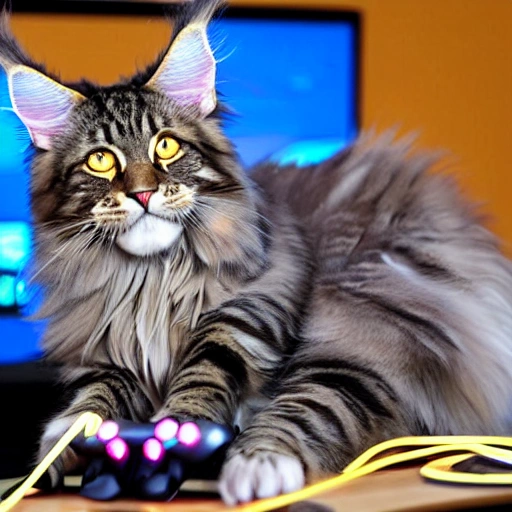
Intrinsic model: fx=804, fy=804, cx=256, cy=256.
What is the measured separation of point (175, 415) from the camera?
0.83 metres

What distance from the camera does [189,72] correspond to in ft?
3.14

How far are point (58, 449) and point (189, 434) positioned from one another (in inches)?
5.6

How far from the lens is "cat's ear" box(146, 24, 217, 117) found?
3.04ft

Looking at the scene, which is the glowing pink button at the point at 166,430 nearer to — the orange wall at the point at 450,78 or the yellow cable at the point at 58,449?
the yellow cable at the point at 58,449

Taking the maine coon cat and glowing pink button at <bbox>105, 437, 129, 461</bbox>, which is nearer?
glowing pink button at <bbox>105, 437, 129, 461</bbox>

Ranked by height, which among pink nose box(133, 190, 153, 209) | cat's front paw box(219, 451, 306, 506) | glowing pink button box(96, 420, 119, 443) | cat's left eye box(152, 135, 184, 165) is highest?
cat's left eye box(152, 135, 184, 165)

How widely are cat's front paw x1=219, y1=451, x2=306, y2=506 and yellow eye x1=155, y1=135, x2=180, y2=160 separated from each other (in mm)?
354

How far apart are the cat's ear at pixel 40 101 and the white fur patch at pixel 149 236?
17cm

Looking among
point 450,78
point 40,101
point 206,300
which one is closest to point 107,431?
point 206,300

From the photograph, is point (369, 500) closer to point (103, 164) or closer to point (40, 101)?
point (103, 164)

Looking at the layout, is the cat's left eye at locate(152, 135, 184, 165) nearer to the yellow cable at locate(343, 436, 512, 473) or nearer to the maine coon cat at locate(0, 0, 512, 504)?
the maine coon cat at locate(0, 0, 512, 504)

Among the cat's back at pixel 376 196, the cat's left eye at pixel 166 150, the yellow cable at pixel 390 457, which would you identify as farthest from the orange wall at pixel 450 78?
the yellow cable at pixel 390 457

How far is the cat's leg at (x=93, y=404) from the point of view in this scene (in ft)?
2.79

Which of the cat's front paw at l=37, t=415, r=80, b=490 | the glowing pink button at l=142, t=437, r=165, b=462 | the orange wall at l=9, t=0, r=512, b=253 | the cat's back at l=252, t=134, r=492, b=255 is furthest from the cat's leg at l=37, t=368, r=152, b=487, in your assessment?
the orange wall at l=9, t=0, r=512, b=253
